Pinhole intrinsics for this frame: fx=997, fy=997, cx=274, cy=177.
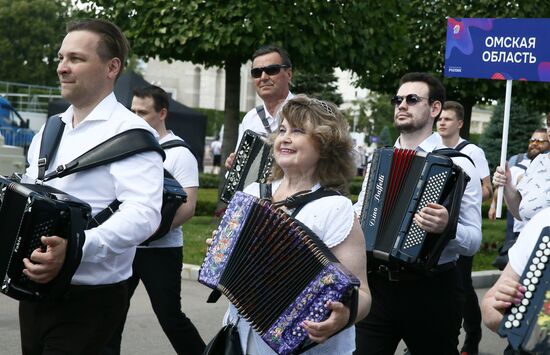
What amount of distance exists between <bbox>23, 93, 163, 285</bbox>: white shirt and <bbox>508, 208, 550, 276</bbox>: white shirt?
1515 mm

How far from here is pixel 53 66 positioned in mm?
61750

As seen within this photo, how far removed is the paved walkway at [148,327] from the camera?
7797mm

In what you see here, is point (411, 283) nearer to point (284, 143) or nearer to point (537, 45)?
point (284, 143)

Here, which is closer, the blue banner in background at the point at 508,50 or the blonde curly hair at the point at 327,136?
the blonde curly hair at the point at 327,136

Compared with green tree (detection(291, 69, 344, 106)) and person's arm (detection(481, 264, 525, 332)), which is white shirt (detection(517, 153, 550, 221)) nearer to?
person's arm (detection(481, 264, 525, 332))

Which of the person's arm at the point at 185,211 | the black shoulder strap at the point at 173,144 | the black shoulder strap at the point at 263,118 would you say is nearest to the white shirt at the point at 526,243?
the black shoulder strap at the point at 263,118

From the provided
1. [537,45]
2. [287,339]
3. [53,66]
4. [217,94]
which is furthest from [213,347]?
[217,94]

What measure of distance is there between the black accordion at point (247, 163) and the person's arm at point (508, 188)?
6.04 feet

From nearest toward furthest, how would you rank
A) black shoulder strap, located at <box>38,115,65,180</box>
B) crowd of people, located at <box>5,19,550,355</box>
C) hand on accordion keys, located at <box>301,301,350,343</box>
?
hand on accordion keys, located at <box>301,301,350,343</box> < crowd of people, located at <box>5,19,550,355</box> < black shoulder strap, located at <box>38,115,65,180</box>

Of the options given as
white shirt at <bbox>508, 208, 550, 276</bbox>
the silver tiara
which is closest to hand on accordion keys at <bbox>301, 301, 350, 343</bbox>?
white shirt at <bbox>508, 208, 550, 276</bbox>

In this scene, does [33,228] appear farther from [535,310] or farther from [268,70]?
[268,70]

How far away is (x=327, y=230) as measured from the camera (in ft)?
12.6

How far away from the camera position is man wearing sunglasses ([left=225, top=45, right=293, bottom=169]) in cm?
659

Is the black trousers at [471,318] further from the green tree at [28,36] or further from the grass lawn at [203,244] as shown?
the green tree at [28,36]
